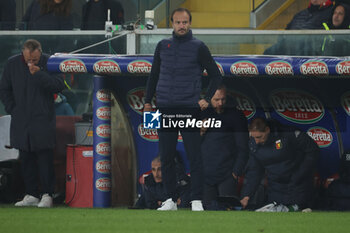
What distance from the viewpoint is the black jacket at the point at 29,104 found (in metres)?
10.4

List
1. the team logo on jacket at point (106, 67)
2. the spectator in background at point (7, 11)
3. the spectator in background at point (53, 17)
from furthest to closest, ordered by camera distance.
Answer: the spectator in background at point (7, 11), the spectator in background at point (53, 17), the team logo on jacket at point (106, 67)

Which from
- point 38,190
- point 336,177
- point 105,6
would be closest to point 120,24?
point 105,6

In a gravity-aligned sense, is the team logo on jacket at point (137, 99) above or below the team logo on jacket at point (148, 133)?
above

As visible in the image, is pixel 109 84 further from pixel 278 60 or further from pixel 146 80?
pixel 278 60

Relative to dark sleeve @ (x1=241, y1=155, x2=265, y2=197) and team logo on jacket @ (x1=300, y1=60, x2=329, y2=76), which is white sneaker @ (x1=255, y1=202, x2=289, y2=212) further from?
team logo on jacket @ (x1=300, y1=60, x2=329, y2=76)

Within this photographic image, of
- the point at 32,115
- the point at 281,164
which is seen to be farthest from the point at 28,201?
the point at 281,164

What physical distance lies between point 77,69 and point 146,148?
4.33 feet

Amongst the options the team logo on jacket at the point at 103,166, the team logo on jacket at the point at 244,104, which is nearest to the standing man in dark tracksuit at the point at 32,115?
the team logo on jacket at the point at 103,166

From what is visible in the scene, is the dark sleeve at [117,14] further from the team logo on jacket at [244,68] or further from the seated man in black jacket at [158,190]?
the team logo on jacket at [244,68]

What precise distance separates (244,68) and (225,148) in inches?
39.1

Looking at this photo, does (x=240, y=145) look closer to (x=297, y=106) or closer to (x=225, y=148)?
(x=225, y=148)

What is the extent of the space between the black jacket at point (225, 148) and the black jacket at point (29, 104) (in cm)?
179

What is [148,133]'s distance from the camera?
10.8 meters

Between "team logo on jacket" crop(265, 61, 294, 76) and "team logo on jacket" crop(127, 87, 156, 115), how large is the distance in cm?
159
